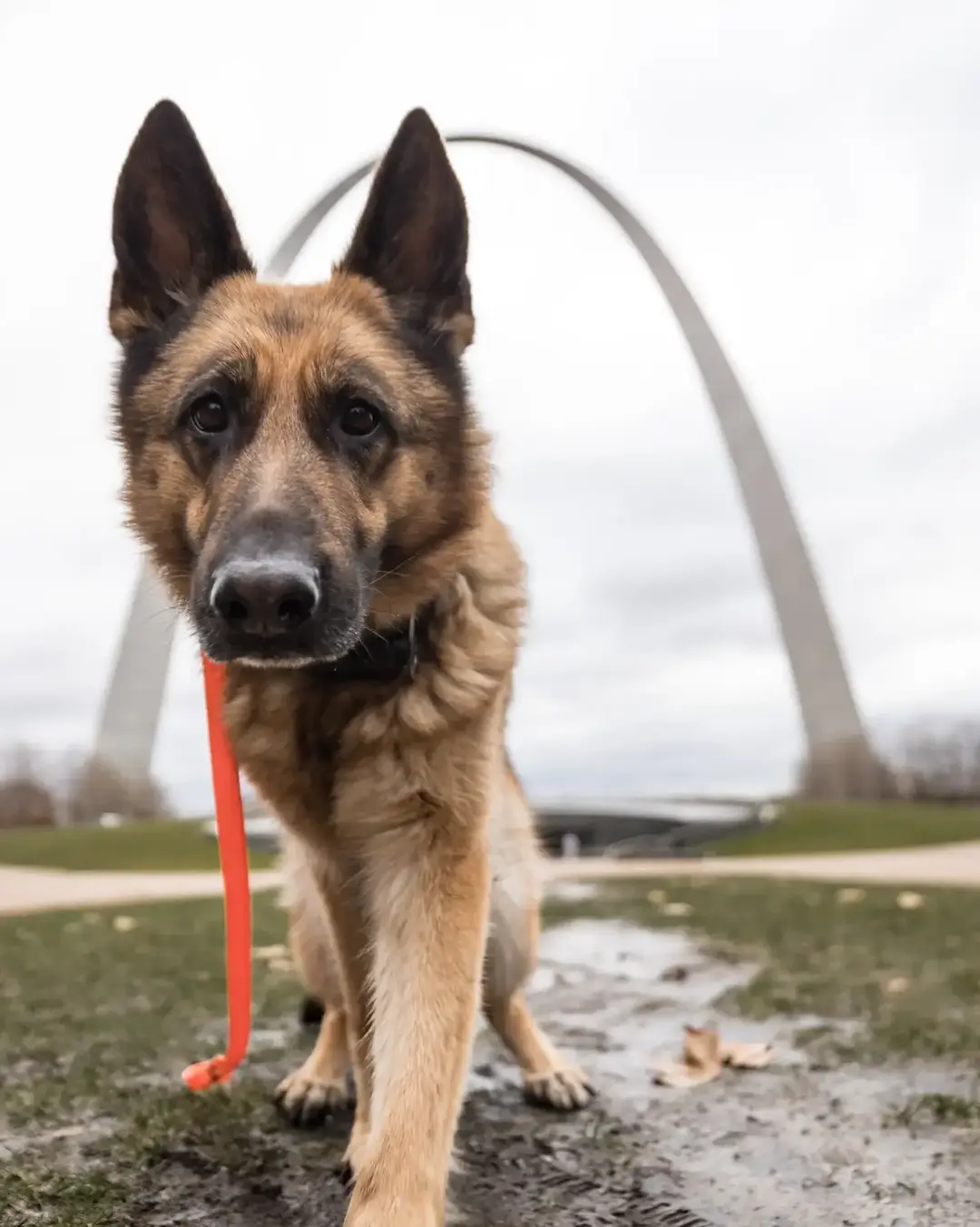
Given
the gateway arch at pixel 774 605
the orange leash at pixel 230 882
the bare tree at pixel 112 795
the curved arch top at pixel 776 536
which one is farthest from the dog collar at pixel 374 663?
the bare tree at pixel 112 795

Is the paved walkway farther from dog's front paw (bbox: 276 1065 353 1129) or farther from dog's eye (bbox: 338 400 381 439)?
dog's eye (bbox: 338 400 381 439)

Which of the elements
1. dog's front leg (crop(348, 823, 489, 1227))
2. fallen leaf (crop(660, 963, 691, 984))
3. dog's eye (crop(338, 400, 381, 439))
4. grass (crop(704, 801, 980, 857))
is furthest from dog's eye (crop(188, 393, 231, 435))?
grass (crop(704, 801, 980, 857))

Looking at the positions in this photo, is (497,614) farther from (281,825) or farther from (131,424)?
(131,424)

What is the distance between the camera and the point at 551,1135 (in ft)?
8.79

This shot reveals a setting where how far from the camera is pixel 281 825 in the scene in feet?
8.52

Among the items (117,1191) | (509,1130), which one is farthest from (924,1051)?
(117,1191)

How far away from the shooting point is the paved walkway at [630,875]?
9594 mm

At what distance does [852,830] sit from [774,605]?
4426mm

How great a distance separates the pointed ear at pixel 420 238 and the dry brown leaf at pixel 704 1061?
2.18 metres

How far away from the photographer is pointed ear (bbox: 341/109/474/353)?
2.52m

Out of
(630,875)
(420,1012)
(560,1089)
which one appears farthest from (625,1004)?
(630,875)

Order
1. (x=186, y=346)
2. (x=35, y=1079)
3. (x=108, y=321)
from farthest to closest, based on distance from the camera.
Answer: (x=35, y=1079), (x=108, y=321), (x=186, y=346)

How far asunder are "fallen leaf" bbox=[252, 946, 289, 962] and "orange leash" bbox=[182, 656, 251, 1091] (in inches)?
117

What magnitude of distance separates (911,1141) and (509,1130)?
0.99 meters
